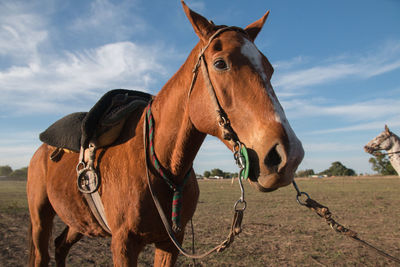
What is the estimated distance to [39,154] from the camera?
3.67m

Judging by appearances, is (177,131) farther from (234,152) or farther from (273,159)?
(273,159)

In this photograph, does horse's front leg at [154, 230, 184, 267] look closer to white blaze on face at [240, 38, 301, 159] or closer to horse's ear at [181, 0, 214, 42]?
white blaze on face at [240, 38, 301, 159]

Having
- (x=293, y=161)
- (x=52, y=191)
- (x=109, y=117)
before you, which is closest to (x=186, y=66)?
(x=109, y=117)

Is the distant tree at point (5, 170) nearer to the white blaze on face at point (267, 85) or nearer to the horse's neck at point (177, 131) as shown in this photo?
the horse's neck at point (177, 131)

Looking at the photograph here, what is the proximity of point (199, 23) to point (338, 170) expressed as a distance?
100 metres

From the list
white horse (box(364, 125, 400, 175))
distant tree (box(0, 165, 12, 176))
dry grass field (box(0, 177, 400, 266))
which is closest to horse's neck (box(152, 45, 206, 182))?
dry grass field (box(0, 177, 400, 266))

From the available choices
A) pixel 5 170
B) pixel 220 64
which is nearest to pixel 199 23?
pixel 220 64

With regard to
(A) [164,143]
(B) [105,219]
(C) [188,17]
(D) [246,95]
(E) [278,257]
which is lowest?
(E) [278,257]

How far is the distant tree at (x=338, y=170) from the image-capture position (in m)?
85.6

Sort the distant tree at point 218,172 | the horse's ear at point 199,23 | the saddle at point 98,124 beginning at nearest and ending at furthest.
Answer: the horse's ear at point 199,23, the saddle at point 98,124, the distant tree at point 218,172

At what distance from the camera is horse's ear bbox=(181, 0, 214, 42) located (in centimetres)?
195

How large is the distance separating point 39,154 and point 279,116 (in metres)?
3.39

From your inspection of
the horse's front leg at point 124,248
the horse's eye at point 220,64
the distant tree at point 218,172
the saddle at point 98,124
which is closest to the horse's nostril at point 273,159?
the horse's eye at point 220,64

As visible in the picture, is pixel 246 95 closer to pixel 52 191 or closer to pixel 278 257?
pixel 52 191
